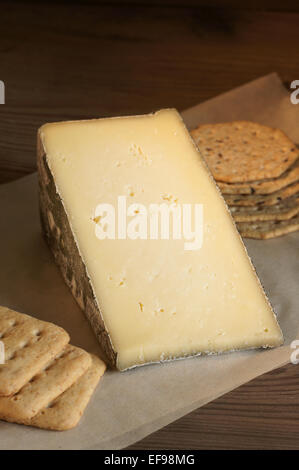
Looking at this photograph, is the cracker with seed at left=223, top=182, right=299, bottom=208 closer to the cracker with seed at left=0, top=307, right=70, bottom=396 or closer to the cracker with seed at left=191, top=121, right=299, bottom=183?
the cracker with seed at left=191, top=121, right=299, bottom=183

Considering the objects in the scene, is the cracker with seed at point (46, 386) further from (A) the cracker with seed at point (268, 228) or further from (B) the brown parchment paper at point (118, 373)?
(A) the cracker with seed at point (268, 228)

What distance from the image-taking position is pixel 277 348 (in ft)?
5.52

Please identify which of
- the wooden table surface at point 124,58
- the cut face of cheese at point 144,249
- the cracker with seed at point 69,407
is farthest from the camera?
the wooden table surface at point 124,58

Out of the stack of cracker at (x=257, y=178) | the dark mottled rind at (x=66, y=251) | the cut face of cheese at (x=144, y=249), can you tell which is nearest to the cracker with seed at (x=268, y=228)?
the stack of cracker at (x=257, y=178)

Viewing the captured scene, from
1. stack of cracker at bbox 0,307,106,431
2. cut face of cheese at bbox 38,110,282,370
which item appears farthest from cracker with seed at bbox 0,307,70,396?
cut face of cheese at bbox 38,110,282,370

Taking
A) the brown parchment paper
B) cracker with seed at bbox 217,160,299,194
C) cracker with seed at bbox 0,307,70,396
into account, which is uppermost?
cracker with seed at bbox 217,160,299,194

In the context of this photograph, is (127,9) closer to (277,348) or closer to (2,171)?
(2,171)

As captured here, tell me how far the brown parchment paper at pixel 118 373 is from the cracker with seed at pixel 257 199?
0.35ft

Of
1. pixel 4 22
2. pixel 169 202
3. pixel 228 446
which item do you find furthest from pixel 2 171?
pixel 228 446

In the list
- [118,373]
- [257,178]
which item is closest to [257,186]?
[257,178]

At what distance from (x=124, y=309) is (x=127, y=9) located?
5.16 ft

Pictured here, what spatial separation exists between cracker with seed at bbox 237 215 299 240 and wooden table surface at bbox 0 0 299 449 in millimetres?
565

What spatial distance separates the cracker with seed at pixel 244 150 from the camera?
209 cm

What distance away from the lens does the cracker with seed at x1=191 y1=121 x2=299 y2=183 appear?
2092 millimetres
